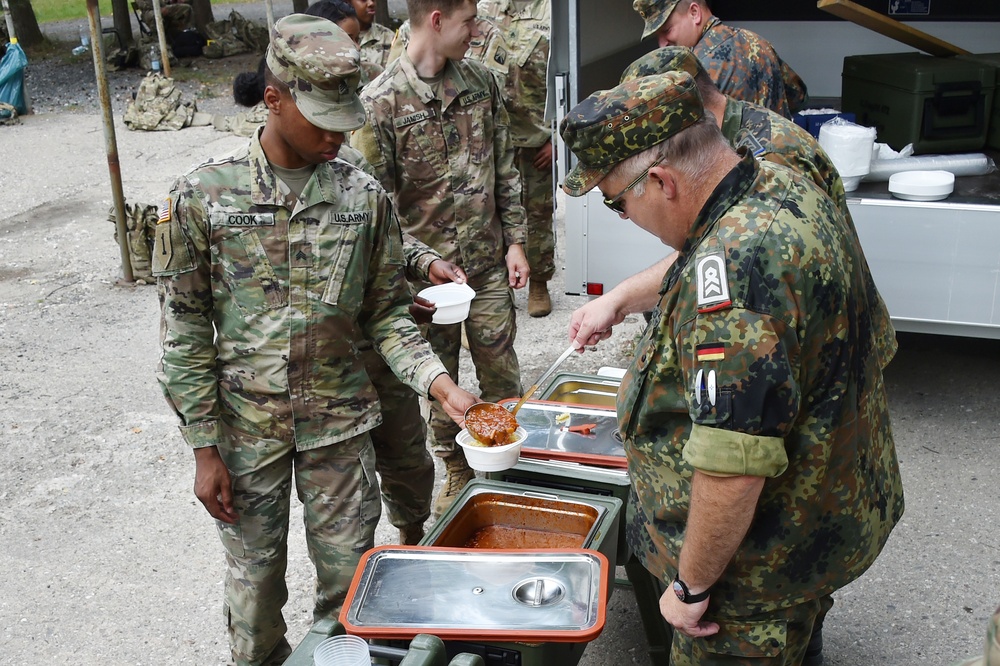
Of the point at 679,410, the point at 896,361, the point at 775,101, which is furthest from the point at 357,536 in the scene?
the point at 896,361

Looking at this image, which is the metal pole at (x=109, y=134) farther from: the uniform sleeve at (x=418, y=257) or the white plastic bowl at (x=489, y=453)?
the white plastic bowl at (x=489, y=453)

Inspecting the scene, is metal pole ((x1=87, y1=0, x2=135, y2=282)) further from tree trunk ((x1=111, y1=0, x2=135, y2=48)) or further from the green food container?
tree trunk ((x1=111, y1=0, x2=135, y2=48))

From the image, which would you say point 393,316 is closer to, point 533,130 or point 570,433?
point 570,433

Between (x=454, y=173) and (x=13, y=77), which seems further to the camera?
(x=13, y=77)

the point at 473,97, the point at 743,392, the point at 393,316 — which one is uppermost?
the point at 473,97

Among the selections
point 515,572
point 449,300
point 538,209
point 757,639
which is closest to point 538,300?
point 538,209

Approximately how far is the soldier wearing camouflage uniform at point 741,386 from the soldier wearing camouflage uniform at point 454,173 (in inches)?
72.2

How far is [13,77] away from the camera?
12469mm

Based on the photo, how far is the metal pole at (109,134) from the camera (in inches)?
251

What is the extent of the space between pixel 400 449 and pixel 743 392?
1.86 meters

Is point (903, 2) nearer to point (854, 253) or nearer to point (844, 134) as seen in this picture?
point (844, 134)

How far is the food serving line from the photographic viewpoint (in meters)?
1.96

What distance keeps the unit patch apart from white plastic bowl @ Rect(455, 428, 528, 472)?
913 millimetres

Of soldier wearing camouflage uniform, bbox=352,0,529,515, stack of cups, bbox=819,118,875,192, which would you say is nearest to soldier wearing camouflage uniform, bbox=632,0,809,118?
stack of cups, bbox=819,118,875,192
